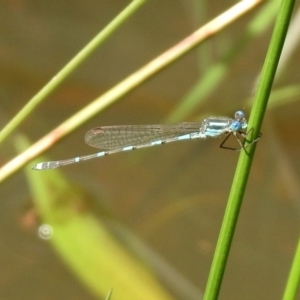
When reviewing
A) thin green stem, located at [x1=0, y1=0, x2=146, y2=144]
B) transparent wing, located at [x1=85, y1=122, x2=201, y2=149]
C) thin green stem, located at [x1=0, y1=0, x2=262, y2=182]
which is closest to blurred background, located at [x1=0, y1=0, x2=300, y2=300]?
transparent wing, located at [x1=85, y1=122, x2=201, y2=149]

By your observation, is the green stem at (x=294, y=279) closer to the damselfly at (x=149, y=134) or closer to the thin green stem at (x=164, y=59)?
the thin green stem at (x=164, y=59)

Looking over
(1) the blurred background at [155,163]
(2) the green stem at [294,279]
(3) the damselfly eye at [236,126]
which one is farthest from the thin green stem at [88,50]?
(1) the blurred background at [155,163]

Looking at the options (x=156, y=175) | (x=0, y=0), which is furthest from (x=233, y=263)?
(x=0, y=0)

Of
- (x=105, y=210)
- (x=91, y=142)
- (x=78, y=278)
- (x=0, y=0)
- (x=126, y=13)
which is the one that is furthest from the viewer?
(x=0, y=0)

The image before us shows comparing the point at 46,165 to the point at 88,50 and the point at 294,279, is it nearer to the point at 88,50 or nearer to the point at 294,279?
the point at 88,50

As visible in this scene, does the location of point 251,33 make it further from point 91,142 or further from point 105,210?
point 105,210

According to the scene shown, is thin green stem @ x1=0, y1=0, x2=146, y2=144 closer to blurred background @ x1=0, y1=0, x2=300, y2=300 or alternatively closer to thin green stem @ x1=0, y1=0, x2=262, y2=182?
thin green stem @ x1=0, y1=0, x2=262, y2=182
